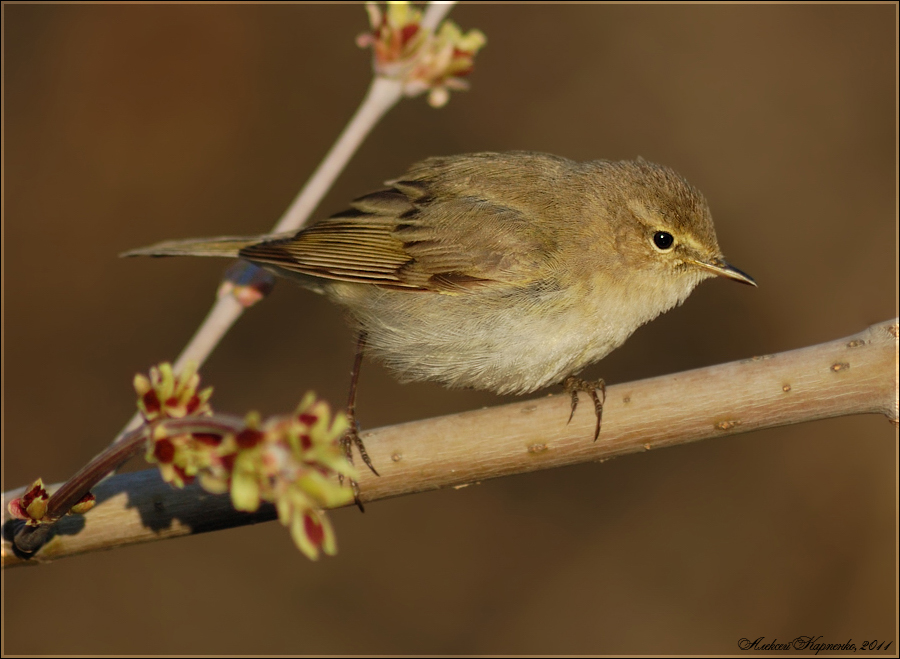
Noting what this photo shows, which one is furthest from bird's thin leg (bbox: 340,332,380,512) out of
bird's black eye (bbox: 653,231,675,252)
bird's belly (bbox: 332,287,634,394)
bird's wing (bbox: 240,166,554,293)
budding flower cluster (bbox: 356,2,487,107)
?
bird's black eye (bbox: 653,231,675,252)

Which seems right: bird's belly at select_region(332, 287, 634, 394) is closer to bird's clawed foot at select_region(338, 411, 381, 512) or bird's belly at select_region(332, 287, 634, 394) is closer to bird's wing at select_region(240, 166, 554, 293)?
bird's wing at select_region(240, 166, 554, 293)

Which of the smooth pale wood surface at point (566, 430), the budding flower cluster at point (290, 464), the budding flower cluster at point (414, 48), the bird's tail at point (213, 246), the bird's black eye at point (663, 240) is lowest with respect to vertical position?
the budding flower cluster at point (290, 464)

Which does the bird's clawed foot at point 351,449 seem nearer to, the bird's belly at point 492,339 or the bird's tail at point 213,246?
the bird's belly at point 492,339

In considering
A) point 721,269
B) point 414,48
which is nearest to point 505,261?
point 721,269

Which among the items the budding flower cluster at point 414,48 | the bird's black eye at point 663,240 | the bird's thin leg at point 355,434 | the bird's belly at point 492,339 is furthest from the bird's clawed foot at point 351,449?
the bird's black eye at point 663,240

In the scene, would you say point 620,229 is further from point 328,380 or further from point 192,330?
point 192,330

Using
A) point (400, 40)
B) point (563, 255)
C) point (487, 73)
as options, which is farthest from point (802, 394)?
point (487, 73)

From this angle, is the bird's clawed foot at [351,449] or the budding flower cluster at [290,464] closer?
the budding flower cluster at [290,464]

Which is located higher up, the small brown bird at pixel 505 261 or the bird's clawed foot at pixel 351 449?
the small brown bird at pixel 505 261
